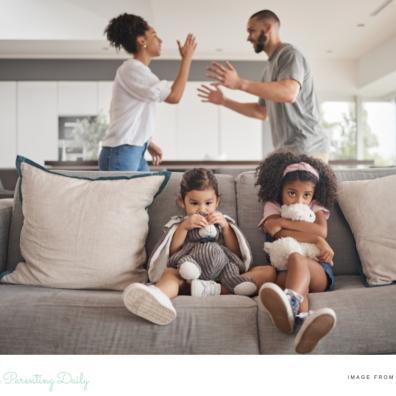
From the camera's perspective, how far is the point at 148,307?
896 millimetres

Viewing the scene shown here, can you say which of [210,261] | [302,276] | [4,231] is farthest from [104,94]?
[302,276]

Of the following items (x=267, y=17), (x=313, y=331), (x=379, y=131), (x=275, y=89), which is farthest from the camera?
(x=379, y=131)

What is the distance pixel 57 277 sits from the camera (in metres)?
1.19

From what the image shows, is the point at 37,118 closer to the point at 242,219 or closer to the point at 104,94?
the point at 104,94

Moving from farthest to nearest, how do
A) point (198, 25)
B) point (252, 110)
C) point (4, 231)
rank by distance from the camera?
point (198, 25) → point (252, 110) → point (4, 231)

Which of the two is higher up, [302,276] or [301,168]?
[301,168]

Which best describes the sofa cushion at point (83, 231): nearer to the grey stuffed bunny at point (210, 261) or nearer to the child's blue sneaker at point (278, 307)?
the grey stuffed bunny at point (210, 261)

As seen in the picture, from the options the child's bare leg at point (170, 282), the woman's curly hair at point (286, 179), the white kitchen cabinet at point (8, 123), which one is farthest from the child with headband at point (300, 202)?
the white kitchen cabinet at point (8, 123)

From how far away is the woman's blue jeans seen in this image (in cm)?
179

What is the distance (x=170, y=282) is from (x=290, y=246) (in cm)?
31

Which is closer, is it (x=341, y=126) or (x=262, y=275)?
(x=262, y=275)

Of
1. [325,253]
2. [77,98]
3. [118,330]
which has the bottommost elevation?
[118,330]

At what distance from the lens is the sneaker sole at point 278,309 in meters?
0.87
